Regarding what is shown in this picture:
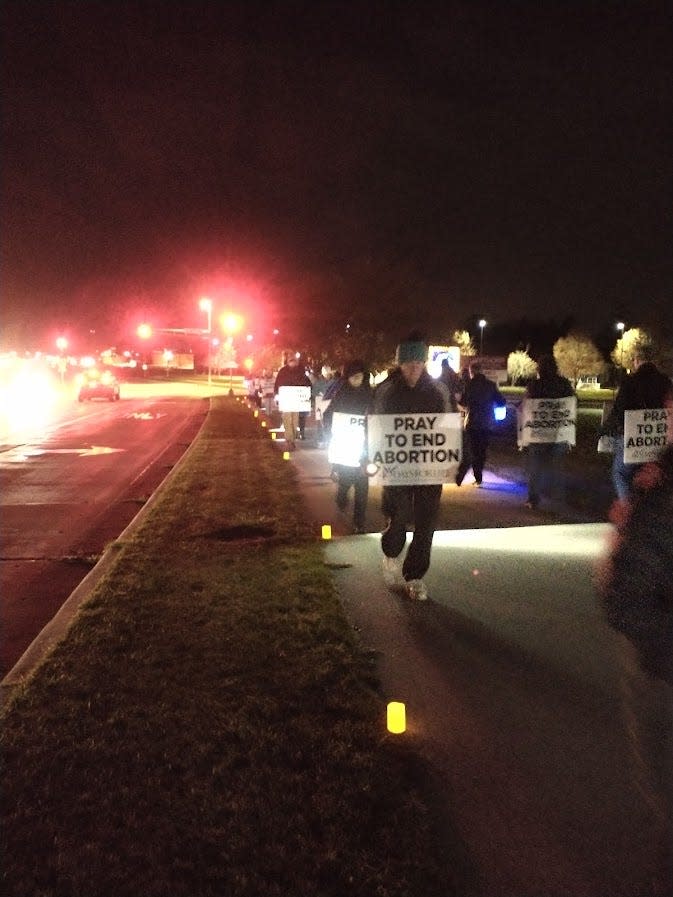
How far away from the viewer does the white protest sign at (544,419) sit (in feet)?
38.0

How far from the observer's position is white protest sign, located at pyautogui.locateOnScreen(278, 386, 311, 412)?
19109 millimetres

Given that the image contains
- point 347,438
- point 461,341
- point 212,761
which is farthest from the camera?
point 461,341

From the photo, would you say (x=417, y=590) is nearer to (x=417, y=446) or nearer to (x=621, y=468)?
(x=417, y=446)

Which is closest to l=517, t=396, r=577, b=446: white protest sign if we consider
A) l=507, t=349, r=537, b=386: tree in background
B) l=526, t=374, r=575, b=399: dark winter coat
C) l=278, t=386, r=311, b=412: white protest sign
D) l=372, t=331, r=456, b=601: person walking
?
l=526, t=374, r=575, b=399: dark winter coat

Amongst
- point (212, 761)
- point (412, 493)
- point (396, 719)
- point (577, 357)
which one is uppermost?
point (577, 357)

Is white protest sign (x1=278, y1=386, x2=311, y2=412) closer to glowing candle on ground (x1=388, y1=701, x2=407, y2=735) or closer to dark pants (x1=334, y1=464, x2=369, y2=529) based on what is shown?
dark pants (x1=334, y1=464, x2=369, y2=529)

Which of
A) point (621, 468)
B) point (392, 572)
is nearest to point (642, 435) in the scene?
point (621, 468)

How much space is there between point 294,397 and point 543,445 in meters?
8.42

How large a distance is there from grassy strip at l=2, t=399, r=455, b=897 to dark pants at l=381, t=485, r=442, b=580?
2.21 feet

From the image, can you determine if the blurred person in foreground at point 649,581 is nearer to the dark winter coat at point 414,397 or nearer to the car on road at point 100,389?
the dark winter coat at point 414,397

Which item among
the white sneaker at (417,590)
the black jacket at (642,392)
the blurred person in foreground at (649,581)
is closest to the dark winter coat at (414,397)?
the white sneaker at (417,590)

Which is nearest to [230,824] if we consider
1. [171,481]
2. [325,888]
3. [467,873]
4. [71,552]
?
[325,888]

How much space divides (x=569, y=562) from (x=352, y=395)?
3099 mm

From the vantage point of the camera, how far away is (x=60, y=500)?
44.1 feet
